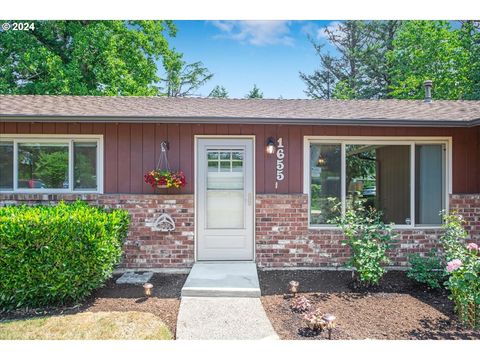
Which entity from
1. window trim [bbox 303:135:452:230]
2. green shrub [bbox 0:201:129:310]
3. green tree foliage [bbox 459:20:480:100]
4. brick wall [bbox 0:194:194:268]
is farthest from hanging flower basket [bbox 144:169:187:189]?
green tree foliage [bbox 459:20:480:100]

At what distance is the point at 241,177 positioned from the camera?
205 inches

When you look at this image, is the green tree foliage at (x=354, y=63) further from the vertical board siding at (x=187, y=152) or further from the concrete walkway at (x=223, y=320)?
the concrete walkway at (x=223, y=320)

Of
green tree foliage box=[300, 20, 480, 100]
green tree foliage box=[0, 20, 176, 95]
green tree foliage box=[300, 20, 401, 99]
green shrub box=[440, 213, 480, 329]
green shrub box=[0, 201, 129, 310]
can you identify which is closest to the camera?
green shrub box=[440, 213, 480, 329]

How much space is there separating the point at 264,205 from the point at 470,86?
13101 millimetres

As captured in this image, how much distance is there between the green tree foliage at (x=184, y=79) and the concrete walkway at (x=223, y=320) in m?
16.6

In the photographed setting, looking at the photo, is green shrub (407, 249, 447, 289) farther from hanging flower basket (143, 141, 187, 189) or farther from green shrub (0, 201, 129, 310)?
green shrub (0, 201, 129, 310)

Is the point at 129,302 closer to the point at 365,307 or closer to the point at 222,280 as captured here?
the point at 222,280

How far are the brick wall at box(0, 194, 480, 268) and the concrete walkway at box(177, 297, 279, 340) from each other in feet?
4.12

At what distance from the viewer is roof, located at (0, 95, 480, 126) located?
466 cm

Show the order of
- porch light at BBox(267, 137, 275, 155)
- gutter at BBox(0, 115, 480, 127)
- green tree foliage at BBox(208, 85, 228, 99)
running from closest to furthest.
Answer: gutter at BBox(0, 115, 480, 127) < porch light at BBox(267, 137, 275, 155) < green tree foliage at BBox(208, 85, 228, 99)

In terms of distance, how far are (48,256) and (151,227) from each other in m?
1.69

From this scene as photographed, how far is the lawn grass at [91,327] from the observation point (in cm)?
311

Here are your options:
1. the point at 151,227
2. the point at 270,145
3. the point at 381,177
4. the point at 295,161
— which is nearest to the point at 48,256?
the point at 151,227
